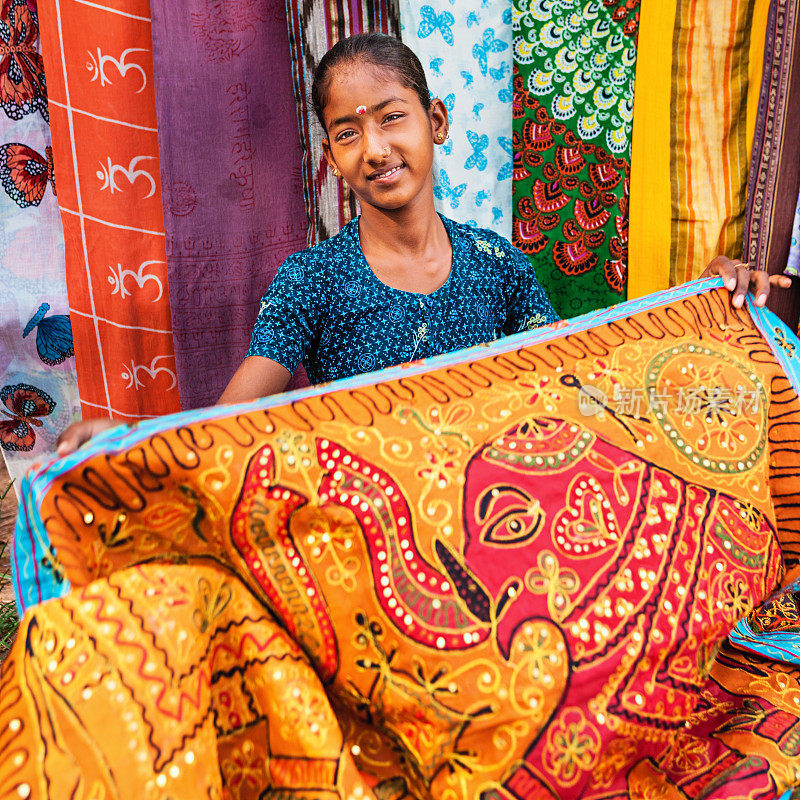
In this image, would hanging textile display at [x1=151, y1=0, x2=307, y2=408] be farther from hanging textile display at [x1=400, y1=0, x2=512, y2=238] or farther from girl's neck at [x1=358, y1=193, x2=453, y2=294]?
girl's neck at [x1=358, y1=193, x2=453, y2=294]

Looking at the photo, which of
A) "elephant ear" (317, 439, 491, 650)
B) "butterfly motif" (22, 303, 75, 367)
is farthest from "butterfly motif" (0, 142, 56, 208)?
"elephant ear" (317, 439, 491, 650)

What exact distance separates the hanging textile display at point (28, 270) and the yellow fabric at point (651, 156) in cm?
127

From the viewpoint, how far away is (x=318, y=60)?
1330mm

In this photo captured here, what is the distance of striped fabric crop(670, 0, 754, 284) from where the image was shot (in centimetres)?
140

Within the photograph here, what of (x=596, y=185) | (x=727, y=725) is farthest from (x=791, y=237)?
(x=727, y=725)

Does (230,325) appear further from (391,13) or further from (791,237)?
(791,237)

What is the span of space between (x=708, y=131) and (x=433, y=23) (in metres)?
0.64

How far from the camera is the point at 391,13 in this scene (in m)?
1.40

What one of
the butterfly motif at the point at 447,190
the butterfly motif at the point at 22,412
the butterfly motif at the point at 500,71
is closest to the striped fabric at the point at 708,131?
the butterfly motif at the point at 500,71

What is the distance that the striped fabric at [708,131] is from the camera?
1.40 meters

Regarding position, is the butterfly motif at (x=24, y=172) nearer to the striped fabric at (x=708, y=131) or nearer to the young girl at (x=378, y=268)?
the young girl at (x=378, y=268)

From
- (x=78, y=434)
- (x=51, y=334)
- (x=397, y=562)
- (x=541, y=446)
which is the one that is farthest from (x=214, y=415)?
(x=51, y=334)

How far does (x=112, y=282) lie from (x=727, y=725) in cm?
135

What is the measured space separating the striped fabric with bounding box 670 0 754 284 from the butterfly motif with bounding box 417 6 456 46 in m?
0.47
